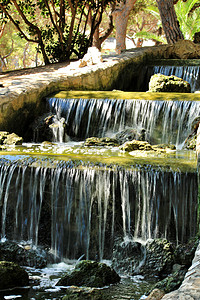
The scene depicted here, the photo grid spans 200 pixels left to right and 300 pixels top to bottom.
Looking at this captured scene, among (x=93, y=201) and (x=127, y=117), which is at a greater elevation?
(x=127, y=117)

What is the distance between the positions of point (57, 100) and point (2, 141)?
258 centimetres

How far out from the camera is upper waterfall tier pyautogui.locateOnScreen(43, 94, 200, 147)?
991cm

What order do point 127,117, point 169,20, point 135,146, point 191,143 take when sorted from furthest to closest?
1. point 169,20
2. point 127,117
3. point 191,143
4. point 135,146

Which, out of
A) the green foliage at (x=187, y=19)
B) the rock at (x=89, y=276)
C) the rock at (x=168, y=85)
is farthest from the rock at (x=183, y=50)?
the rock at (x=89, y=276)

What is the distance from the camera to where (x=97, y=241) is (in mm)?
6316

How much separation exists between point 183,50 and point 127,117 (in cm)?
800

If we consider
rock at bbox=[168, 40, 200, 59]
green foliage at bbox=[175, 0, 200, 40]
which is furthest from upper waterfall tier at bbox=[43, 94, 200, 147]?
green foliage at bbox=[175, 0, 200, 40]

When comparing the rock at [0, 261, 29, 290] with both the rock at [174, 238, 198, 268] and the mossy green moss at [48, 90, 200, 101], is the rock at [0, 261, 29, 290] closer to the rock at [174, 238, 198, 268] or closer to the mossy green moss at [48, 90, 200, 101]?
the rock at [174, 238, 198, 268]

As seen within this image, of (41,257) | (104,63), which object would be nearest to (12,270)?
(41,257)

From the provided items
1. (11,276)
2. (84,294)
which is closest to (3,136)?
(11,276)

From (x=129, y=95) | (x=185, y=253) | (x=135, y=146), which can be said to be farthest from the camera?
(x=129, y=95)

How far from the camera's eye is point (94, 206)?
21.1ft

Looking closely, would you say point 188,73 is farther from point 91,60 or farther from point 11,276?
point 11,276

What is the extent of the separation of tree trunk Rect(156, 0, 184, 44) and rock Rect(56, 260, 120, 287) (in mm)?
13720
